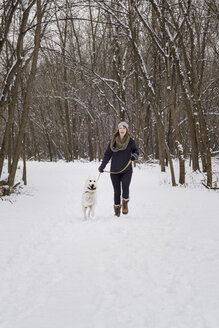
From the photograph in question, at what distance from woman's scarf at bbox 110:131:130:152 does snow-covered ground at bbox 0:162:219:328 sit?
1592 mm

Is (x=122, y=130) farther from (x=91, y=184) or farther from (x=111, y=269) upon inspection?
(x=111, y=269)

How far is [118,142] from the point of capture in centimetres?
604

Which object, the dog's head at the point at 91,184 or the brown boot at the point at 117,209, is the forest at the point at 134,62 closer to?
the dog's head at the point at 91,184

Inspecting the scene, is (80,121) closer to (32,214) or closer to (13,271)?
(32,214)

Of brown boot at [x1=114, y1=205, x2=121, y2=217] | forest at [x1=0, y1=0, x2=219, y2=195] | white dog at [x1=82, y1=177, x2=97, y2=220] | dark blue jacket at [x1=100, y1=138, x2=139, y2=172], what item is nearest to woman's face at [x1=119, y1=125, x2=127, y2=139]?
dark blue jacket at [x1=100, y1=138, x2=139, y2=172]

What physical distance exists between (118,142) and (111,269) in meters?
3.33

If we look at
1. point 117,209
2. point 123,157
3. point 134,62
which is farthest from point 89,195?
point 134,62

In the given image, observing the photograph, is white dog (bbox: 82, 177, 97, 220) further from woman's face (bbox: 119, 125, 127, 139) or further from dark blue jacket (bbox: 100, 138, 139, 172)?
woman's face (bbox: 119, 125, 127, 139)

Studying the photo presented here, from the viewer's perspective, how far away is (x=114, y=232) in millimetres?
4797

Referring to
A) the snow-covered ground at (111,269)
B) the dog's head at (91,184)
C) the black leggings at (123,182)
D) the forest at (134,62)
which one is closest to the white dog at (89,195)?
the dog's head at (91,184)

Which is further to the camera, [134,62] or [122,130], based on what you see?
[134,62]

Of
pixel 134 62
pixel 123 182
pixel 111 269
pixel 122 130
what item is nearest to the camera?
pixel 111 269

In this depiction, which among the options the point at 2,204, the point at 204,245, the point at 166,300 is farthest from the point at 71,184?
the point at 166,300

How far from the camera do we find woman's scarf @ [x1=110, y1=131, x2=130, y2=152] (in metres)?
5.98
